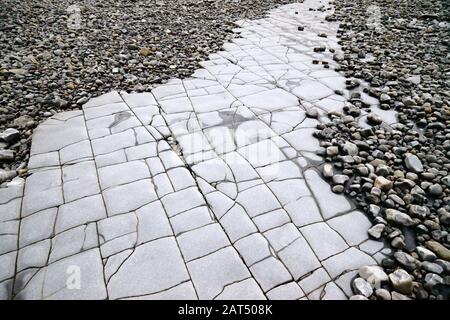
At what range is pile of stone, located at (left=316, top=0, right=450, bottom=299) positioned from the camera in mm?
2043

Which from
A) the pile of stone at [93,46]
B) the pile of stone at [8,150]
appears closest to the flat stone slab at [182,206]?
the pile of stone at [8,150]

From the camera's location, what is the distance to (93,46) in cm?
543

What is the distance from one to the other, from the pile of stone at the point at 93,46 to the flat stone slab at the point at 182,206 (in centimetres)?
45

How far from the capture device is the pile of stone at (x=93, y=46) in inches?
158

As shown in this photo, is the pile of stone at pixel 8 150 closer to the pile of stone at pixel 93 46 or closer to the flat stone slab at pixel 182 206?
the pile of stone at pixel 93 46

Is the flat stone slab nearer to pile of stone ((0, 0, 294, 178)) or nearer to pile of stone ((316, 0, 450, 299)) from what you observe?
pile of stone ((316, 0, 450, 299))

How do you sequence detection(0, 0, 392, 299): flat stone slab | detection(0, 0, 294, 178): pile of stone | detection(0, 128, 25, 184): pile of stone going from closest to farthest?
detection(0, 0, 392, 299): flat stone slab
detection(0, 128, 25, 184): pile of stone
detection(0, 0, 294, 178): pile of stone

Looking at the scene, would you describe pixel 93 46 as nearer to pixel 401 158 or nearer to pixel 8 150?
pixel 8 150

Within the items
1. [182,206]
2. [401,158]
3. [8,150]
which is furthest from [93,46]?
[401,158]

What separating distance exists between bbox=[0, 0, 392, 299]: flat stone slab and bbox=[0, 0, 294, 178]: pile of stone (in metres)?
0.45

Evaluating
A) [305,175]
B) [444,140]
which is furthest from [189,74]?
[444,140]

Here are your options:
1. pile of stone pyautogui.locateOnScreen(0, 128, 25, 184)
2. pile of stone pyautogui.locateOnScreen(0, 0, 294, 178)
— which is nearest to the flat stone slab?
pile of stone pyautogui.locateOnScreen(0, 128, 25, 184)

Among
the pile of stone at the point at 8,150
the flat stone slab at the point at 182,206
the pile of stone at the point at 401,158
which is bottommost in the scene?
the pile of stone at the point at 8,150
